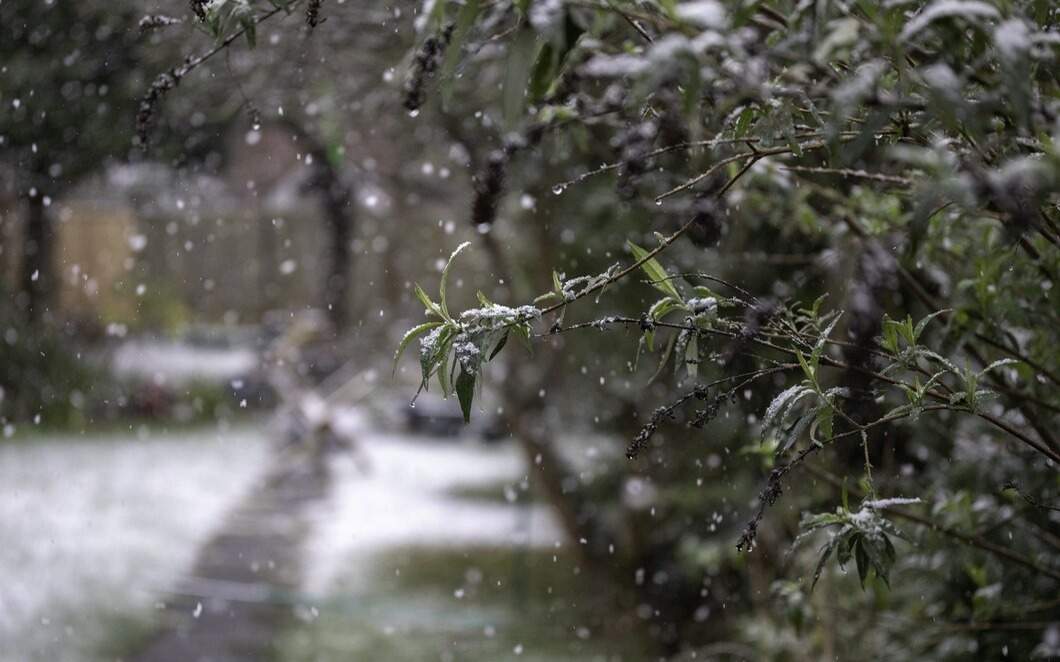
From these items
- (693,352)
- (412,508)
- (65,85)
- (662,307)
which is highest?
(662,307)

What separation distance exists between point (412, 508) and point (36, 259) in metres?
2.94

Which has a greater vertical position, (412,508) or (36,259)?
(36,259)

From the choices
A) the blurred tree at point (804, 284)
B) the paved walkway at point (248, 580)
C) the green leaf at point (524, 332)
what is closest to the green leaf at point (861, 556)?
the blurred tree at point (804, 284)

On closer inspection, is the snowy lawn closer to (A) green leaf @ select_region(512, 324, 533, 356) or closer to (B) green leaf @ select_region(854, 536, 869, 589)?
(B) green leaf @ select_region(854, 536, 869, 589)

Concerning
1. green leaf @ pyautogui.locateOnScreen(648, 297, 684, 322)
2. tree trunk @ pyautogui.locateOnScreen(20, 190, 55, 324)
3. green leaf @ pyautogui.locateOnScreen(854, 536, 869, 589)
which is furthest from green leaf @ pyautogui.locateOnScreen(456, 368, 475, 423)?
tree trunk @ pyautogui.locateOnScreen(20, 190, 55, 324)

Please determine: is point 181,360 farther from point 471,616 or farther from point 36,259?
point 471,616

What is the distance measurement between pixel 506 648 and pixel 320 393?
4.25 m

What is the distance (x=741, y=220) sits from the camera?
2.76 m

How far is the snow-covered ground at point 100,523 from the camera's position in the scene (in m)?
4.27

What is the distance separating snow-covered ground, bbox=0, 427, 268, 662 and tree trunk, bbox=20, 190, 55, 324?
919 mm

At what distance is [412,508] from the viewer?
6840 millimetres

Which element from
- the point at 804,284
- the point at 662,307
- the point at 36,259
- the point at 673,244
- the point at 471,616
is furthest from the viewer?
the point at 36,259

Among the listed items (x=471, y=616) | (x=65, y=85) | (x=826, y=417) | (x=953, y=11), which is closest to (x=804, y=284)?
(x=826, y=417)

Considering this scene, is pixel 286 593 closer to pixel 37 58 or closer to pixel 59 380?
pixel 59 380
